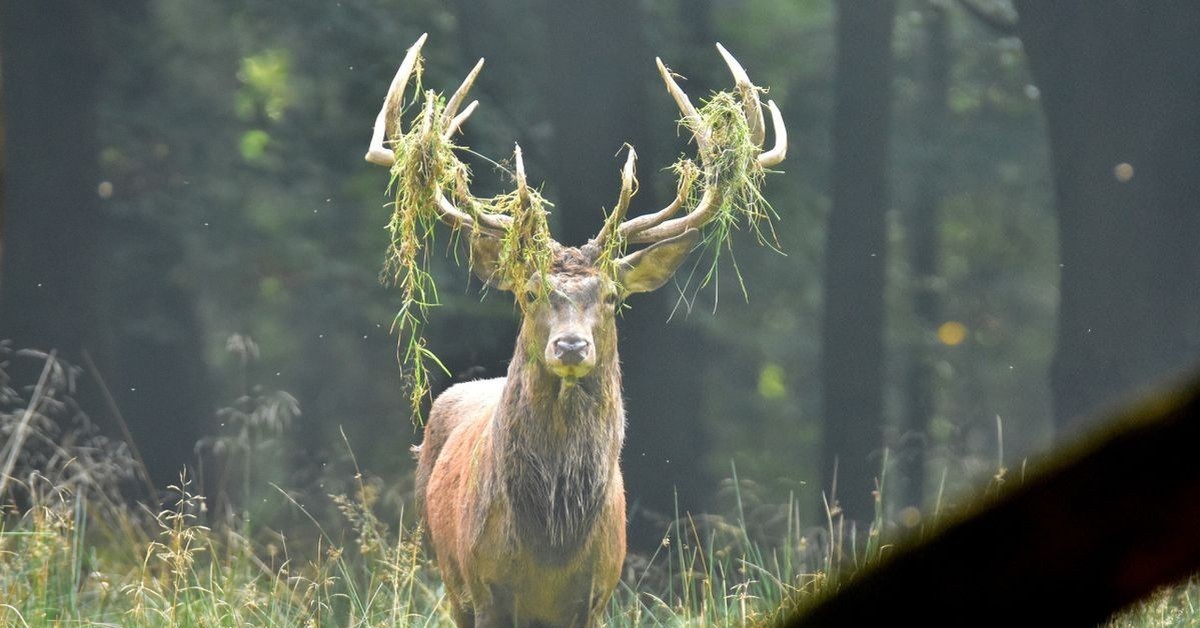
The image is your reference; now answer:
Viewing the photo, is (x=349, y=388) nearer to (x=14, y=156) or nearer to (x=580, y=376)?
(x=14, y=156)

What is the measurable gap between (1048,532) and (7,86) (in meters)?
9.33

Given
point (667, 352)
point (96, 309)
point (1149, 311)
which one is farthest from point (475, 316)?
point (1149, 311)

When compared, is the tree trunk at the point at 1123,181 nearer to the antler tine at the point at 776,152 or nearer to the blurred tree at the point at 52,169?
the antler tine at the point at 776,152

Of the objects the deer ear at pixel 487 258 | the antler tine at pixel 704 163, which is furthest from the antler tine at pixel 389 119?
the antler tine at pixel 704 163

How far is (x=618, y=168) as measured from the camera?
358 inches

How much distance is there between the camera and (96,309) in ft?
30.9

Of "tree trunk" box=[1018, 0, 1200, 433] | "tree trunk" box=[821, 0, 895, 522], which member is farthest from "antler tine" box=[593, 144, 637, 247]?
"tree trunk" box=[821, 0, 895, 522]

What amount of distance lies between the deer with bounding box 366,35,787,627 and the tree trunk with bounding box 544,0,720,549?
381 cm

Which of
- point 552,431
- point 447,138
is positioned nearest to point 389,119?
point 447,138

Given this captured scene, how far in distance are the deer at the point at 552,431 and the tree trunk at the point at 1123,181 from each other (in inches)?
179

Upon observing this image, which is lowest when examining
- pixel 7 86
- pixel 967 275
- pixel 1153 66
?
pixel 967 275

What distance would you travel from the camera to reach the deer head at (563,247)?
459 centimetres

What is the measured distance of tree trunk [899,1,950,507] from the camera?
1286cm

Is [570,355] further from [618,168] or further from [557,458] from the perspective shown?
[618,168]
